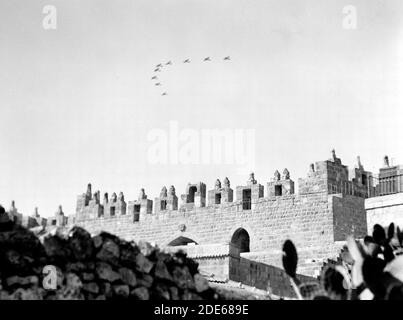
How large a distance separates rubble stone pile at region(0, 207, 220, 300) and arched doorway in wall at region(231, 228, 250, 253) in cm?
2138

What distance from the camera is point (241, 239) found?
102 ft

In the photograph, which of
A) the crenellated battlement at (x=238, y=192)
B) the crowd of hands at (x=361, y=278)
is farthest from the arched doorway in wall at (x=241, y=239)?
the crowd of hands at (x=361, y=278)

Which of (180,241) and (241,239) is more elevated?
(241,239)

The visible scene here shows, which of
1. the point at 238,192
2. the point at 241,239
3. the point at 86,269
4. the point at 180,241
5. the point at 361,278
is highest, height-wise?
the point at 238,192

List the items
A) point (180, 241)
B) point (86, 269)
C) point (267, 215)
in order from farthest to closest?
point (180, 241) < point (267, 215) < point (86, 269)

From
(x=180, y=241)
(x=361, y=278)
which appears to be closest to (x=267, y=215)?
(x=180, y=241)

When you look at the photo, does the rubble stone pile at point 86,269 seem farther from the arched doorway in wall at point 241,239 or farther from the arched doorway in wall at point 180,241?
the arched doorway in wall at point 180,241

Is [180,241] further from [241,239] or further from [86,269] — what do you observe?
[86,269]

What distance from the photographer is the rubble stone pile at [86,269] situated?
7922 mm

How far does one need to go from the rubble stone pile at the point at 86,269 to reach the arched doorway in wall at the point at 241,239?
21378 mm

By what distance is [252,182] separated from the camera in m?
30.2

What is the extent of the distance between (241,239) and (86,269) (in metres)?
23.1

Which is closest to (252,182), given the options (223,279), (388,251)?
(223,279)
